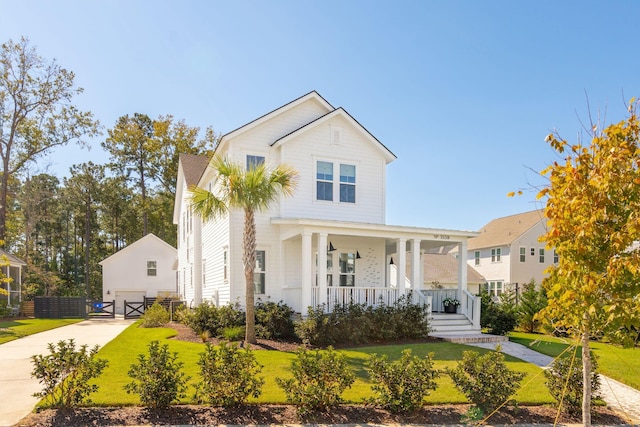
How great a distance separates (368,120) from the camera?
17.4m

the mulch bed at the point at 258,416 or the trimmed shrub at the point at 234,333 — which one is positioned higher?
the mulch bed at the point at 258,416

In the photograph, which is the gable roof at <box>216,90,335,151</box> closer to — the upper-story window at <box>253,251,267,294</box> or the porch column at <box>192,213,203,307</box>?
the upper-story window at <box>253,251,267,294</box>

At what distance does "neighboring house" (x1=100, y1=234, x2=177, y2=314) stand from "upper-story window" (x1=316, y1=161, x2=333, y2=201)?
Answer: 64.6ft

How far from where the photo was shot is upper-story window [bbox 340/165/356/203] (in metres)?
16.4

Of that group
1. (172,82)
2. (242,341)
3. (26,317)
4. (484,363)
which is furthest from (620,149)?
(26,317)

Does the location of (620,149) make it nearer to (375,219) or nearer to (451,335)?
(451,335)

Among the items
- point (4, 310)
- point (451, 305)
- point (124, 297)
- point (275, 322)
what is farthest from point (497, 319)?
point (124, 297)

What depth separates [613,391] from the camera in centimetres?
796

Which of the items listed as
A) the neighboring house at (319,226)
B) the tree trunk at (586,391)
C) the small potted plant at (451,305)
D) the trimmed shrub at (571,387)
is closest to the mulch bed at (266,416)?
the trimmed shrub at (571,387)

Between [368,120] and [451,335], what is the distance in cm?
884

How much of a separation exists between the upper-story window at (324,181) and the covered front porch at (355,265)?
155 cm

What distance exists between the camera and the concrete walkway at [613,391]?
278 inches

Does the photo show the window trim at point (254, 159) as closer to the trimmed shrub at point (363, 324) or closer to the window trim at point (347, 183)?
the window trim at point (347, 183)

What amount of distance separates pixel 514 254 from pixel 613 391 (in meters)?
26.7
